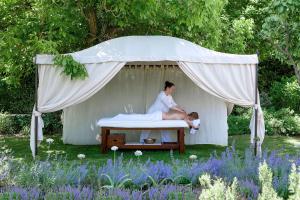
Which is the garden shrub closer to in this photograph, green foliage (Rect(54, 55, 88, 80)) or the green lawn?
the green lawn

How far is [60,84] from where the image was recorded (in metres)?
8.13

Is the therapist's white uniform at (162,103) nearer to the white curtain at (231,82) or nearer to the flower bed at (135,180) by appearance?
the white curtain at (231,82)

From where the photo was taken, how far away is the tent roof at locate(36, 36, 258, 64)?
8086 mm

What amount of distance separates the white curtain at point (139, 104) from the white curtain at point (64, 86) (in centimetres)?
160

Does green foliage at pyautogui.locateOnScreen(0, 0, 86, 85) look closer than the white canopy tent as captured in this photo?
No

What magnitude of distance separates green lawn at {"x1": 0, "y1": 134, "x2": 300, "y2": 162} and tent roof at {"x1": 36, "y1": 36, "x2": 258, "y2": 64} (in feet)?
4.84

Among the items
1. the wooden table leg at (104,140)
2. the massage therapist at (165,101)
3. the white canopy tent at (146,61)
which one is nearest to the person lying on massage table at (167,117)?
the massage therapist at (165,101)

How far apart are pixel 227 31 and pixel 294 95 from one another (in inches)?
130

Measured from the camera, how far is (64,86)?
8.14m

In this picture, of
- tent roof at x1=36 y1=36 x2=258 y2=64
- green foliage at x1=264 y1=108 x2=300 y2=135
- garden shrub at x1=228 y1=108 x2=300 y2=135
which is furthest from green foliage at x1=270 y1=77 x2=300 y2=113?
tent roof at x1=36 y1=36 x2=258 y2=64

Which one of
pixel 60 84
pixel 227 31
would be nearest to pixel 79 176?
pixel 60 84

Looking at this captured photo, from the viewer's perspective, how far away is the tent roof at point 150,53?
809 cm

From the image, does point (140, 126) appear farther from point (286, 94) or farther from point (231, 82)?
point (286, 94)

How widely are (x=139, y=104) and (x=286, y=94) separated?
5.26 metres
